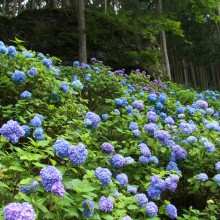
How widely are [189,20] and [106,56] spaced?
18.5m

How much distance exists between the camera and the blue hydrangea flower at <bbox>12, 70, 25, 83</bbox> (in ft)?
10.2

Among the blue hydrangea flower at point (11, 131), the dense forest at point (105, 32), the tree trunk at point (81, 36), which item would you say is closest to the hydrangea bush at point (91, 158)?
the blue hydrangea flower at point (11, 131)

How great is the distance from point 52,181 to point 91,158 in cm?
86

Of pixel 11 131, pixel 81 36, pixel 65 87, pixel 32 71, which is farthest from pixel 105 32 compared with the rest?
pixel 11 131

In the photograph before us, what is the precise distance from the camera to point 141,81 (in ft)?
22.4

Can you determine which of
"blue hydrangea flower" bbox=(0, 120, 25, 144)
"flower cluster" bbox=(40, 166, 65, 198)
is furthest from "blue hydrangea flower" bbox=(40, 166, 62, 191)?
"blue hydrangea flower" bbox=(0, 120, 25, 144)

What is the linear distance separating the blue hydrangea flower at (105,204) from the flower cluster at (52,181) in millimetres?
307

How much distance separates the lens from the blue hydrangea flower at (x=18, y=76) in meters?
3.12

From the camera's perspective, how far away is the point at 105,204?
1735 millimetres

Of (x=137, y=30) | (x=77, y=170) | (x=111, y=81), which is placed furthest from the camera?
(x=137, y=30)

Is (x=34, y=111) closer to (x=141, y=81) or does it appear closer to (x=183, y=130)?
(x=183, y=130)

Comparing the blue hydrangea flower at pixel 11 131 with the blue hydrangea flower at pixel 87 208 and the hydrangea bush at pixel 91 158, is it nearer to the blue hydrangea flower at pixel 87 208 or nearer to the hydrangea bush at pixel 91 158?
the hydrangea bush at pixel 91 158

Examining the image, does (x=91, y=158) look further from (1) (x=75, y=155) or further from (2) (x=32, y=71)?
(2) (x=32, y=71)

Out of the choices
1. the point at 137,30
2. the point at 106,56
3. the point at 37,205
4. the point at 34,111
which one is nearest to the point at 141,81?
the point at 106,56
